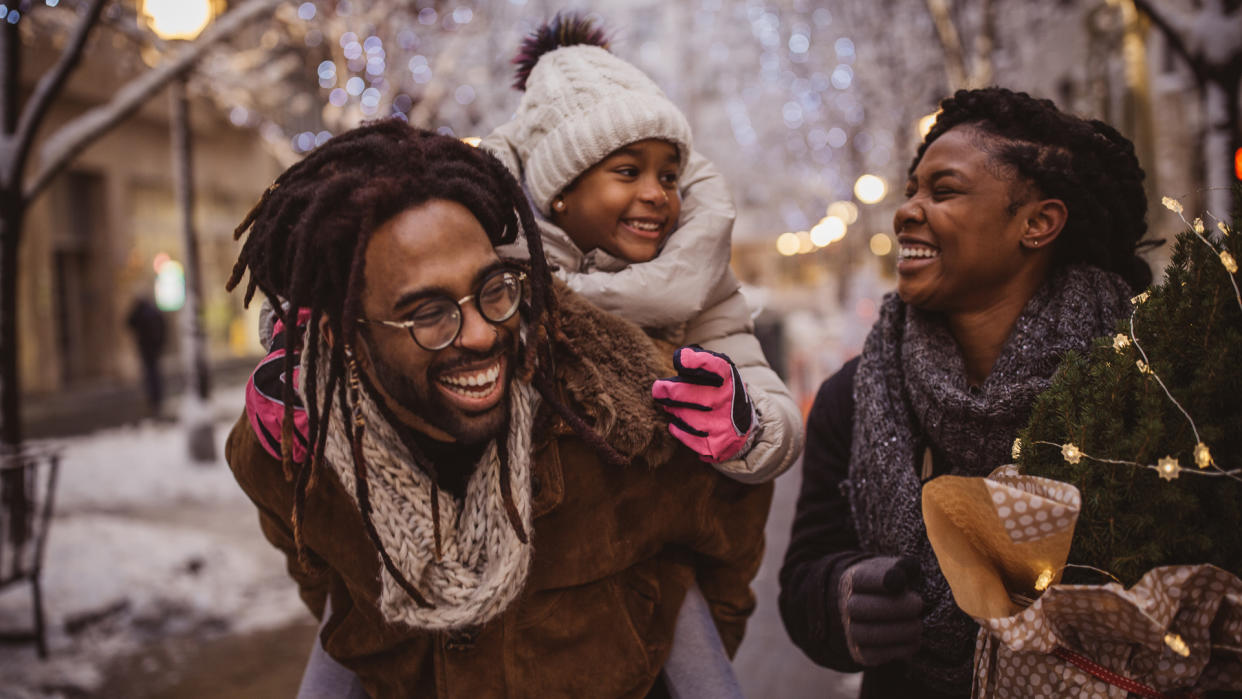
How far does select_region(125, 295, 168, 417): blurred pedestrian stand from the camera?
42.5 ft

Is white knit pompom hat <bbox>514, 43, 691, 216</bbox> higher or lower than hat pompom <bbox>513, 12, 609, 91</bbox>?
lower

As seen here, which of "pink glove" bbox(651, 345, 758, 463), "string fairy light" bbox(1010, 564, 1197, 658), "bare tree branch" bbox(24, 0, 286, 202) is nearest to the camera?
"string fairy light" bbox(1010, 564, 1197, 658)

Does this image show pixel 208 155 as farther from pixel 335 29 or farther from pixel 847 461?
pixel 847 461

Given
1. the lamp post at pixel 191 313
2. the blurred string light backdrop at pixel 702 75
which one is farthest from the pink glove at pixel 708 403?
the lamp post at pixel 191 313

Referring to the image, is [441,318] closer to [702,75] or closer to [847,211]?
[847,211]

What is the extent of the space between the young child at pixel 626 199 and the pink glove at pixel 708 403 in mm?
210

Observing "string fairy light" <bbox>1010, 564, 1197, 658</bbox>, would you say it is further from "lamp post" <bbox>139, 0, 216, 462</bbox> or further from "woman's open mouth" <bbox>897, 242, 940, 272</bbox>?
"lamp post" <bbox>139, 0, 216, 462</bbox>

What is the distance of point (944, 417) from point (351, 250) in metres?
1.33

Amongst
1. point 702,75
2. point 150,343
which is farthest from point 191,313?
point 702,75

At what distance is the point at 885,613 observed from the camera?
1.73 metres

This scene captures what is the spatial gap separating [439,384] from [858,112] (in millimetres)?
23774

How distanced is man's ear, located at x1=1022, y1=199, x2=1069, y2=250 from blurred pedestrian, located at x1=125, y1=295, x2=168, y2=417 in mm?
13344

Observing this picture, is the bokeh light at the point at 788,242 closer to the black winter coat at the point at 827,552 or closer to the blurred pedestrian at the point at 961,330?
the black winter coat at the point at 827,552

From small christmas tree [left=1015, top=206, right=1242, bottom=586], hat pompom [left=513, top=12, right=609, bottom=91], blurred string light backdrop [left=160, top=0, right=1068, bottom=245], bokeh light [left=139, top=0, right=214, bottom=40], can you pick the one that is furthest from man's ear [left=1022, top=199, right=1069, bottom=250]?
bokeh light [left=139, top=0, right=214, bottom=40]
